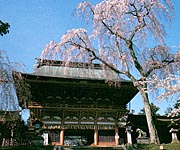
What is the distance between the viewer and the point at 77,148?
542 inches

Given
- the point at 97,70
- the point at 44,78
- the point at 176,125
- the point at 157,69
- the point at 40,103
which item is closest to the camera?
the point at 157,69

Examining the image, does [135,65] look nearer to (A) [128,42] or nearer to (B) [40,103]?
(A) [128,42]

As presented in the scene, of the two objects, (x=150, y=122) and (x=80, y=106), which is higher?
(x=80, y=106)

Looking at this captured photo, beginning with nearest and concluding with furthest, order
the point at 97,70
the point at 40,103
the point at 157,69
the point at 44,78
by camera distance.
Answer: the point at 157,69 < the point at 44,78 < the point at 40,103 < the point at 97,70

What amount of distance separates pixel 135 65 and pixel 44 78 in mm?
7220

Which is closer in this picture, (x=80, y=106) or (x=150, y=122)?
(x=150, y=122)

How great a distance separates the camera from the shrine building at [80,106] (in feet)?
61.4

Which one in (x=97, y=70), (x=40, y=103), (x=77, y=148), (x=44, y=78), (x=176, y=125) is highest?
(x=97, y=70)

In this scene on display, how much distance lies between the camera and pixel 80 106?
1959 cm

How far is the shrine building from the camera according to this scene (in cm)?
1870

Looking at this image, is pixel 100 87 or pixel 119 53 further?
pixel 100 87

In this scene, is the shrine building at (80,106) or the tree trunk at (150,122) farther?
the shrine building at (80,106)

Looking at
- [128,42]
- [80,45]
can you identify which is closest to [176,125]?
[128,42]

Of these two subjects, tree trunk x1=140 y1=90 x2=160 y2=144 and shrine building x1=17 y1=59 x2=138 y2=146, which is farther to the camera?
shrine building x1=17 y1=59 x2=138 y2=146
